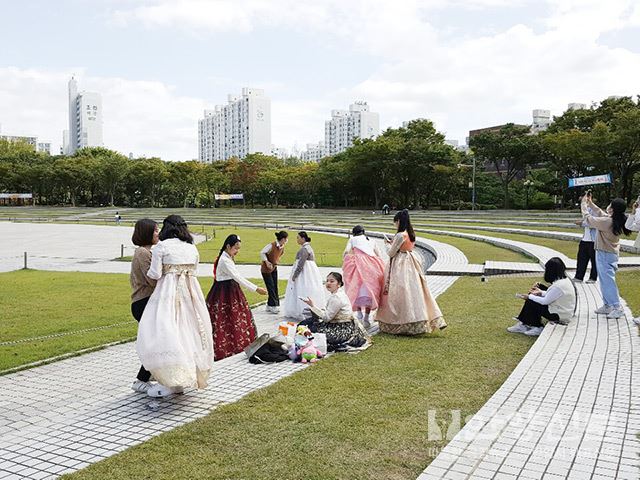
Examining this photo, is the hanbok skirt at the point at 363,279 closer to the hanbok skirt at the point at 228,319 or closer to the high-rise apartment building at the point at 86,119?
the hanbok skirt at the point at 228,319

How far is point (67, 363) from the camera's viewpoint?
23.9ft

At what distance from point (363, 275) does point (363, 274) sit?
0.7 inches

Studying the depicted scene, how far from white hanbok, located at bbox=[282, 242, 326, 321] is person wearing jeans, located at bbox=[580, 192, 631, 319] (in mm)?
4467

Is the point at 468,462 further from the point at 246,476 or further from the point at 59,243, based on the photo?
the point at 59,243

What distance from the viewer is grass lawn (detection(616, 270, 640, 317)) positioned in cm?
978

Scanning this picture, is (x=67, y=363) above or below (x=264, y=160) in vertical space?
below

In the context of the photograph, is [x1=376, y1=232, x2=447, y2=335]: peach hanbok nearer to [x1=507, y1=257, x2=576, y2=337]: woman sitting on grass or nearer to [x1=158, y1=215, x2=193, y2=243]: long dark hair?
[x1=507, y1=257, x2=576, y2=337]: woman sitting on grass

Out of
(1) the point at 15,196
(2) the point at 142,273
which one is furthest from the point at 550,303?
(1) the point at 15,196

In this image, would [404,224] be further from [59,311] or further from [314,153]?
[314,153]

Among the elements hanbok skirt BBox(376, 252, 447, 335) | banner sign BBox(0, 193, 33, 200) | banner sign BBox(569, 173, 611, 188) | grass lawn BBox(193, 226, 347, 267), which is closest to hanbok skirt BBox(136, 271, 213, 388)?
hanbok skirt BBox(376, 252, 447, 335)

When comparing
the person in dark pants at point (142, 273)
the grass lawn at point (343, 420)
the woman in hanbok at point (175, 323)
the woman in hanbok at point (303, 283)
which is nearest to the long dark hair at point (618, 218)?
the grass lawn at point (343, 420)

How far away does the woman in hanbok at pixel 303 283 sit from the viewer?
990 centimetres

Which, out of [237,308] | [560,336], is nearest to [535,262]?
[560,336]

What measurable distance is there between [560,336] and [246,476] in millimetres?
5384
